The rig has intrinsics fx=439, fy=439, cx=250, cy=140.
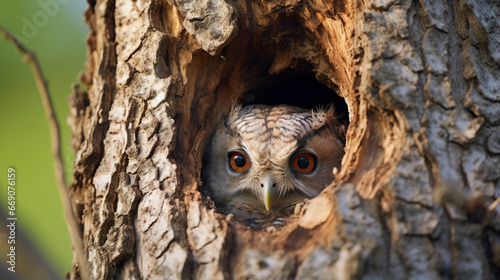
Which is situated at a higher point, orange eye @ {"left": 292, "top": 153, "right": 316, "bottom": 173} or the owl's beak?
orange eye @ {"left": 292, "top": 153, "right": 316, "bottom": 173}

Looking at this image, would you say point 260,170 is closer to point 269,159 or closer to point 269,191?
point 269,159

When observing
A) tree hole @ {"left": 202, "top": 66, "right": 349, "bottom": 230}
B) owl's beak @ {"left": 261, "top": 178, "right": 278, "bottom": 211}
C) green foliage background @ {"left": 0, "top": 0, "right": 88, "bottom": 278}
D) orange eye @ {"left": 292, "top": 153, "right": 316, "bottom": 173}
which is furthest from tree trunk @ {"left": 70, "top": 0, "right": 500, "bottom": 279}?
green foliage background @ {"left": 0, "top": 0, "right": 88, "bottom": 278}

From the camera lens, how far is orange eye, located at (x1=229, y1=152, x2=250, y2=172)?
3.24 m

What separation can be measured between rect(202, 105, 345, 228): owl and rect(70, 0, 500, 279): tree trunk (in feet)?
1.14

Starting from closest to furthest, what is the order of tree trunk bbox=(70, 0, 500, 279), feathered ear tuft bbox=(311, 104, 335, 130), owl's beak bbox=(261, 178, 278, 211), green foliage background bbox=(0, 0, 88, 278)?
tree trunk bbox=(70, 0, 500, 279) < owl's beak bbox=(261, 178, 278, 211) < feathered ear tuft bbox=(311, 104, 335, 130) < green foliage background bbox=(0, 0, 88, 278)

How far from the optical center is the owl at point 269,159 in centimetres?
303

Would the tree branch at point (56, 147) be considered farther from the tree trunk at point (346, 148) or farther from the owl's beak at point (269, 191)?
the owl's beak at point (269, 191)

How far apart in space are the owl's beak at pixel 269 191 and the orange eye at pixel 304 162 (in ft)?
0.93

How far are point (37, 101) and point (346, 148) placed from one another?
10.1 feet

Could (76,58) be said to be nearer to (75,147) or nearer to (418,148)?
(75,147)

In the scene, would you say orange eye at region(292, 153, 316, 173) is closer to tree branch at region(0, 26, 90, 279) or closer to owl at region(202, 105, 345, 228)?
owl at region(202, 105, 345, 228)

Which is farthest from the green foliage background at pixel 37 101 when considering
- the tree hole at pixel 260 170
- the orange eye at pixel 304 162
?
the orange eye at pixel 304 162

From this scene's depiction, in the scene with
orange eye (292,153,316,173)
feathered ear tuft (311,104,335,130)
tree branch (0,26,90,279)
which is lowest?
tree branch (0,26,90,279)

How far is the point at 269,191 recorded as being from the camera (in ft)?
9.35
